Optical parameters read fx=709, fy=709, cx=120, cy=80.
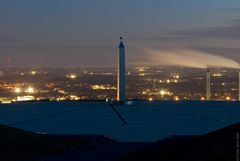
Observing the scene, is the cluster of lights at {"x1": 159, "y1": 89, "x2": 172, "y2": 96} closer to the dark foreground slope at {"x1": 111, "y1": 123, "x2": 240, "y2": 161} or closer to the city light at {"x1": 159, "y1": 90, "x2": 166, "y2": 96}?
the city light at {"x1": 159, "y1": 90, "x2": 166, "y2": 96}

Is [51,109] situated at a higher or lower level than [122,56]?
lower

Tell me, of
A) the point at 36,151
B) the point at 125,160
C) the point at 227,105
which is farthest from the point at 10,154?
the point at 227,105

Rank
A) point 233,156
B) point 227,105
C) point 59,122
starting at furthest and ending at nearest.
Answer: point 227,105 → point 59,122 → point 233,156

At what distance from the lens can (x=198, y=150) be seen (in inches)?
1188

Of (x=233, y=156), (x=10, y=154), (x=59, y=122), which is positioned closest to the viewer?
(x=233, y=156)

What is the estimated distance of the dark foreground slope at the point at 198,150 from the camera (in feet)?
90.9

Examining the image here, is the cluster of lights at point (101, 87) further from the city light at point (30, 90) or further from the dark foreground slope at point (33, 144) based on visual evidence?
the dark foreground slope at point (33, 144)

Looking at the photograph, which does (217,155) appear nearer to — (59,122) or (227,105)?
(59,122)

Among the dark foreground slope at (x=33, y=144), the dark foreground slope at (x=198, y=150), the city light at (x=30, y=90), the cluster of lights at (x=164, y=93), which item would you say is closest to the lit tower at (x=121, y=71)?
the dark foreground slope at (x=33, y=144)

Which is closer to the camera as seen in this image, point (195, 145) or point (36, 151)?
→ point (195, 145)

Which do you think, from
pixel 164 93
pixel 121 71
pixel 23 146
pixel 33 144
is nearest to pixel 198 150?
pixel 23 146

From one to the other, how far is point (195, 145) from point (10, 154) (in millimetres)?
9328

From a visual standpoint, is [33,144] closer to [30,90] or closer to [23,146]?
[23,146]

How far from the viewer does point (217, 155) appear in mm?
27266
